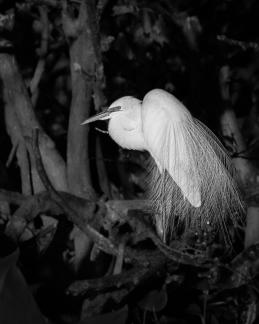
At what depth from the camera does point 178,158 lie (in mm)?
1548

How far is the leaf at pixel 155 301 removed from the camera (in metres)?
1.61

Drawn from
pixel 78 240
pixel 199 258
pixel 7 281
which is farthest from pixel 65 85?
pixel 7 281

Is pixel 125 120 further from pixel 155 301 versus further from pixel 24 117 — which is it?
pixel 155 301

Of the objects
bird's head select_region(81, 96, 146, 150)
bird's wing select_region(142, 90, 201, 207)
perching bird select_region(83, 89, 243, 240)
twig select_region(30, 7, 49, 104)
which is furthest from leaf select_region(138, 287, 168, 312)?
twig select_region(30, 7, 49, 104)

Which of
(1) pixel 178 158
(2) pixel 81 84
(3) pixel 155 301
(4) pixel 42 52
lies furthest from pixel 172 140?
(4) pixel 42 52

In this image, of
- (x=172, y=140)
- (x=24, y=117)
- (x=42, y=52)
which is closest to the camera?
(x=172, y=140)

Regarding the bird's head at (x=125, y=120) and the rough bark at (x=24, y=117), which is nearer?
the bird's head at (x=125, y=120)

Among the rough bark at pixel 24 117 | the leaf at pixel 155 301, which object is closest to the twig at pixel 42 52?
the rough bark at pixel 24 117

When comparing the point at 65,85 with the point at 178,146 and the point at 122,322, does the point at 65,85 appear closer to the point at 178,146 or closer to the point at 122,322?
the point at 178,146

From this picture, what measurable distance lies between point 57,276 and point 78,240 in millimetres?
147

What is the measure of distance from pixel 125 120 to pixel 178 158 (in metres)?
0.18

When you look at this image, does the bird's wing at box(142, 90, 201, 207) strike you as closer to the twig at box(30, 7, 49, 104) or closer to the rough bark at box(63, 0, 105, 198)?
the rough bark at box(63, 0, 105, 198)

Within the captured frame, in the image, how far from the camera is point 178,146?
1527 millimetres

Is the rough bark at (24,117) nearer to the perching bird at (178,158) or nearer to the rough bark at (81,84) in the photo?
the rough bark at (81,84)
